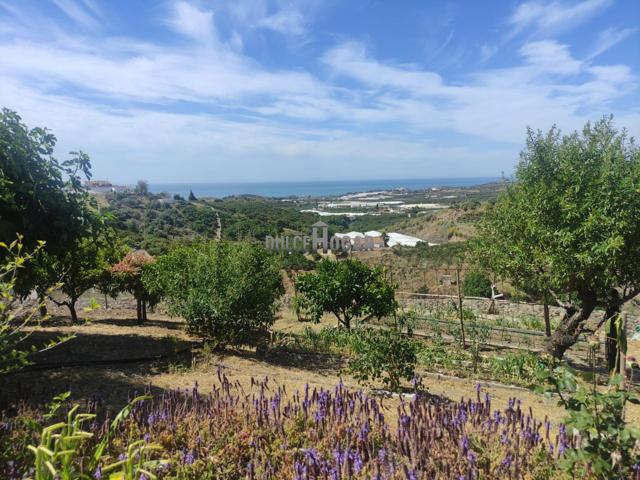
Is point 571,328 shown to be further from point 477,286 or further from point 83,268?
point 477,286

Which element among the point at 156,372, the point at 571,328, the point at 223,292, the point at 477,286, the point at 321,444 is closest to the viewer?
the point at 321,444

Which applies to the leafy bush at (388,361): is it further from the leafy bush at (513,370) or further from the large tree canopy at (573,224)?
the large tree canopy at (573,224)

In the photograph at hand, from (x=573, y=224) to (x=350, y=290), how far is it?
5222mm

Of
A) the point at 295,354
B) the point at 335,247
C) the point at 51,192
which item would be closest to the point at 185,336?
the point at 295,354

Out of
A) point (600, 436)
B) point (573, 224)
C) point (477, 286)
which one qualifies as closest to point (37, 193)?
point (600, 436)

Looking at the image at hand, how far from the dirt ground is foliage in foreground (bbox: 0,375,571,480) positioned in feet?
4.82

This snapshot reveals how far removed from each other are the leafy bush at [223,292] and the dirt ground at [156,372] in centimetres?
54

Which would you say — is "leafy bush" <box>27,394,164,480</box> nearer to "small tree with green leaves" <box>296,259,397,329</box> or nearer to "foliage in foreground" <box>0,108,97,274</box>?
"foliage in foreground" <box>0,108,97,274</box>

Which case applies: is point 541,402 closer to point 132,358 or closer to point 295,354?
point 295,354

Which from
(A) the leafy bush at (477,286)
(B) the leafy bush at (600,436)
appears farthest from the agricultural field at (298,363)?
(A) the leafy bush at (477,286)

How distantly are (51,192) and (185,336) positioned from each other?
4.57 meters

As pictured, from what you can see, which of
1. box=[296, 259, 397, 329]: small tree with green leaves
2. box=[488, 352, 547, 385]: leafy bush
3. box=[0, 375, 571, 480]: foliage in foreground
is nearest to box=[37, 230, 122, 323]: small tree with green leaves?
box=[296, 259, 397, 329]: small tree with green leaves

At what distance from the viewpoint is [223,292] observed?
8359 millimetres

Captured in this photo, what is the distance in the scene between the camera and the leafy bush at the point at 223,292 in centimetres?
827
